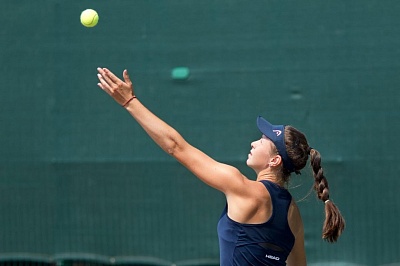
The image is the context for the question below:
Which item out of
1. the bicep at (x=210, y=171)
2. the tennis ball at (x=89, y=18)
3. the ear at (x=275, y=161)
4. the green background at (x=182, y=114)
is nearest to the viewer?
the bicep at (x=210, y=171)

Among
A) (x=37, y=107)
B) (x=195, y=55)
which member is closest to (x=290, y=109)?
(x=195, y=55)

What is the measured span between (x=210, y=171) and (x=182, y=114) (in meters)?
2.38

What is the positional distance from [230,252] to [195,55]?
8.34 feet

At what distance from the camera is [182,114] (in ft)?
17.9

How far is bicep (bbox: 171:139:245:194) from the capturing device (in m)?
3.08

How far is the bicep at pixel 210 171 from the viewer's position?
3.08m

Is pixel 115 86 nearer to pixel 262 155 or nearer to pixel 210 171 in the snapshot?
pixel 210 171

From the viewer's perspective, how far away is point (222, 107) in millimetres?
5426

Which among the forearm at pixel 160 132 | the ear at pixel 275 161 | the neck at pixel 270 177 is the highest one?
the forearm at pixel 160 132

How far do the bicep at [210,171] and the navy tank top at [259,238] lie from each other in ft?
0.39

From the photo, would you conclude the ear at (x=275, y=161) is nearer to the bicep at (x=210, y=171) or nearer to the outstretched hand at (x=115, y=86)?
the bicep at (x=210, y=171)

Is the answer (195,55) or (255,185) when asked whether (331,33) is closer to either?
(195,55)

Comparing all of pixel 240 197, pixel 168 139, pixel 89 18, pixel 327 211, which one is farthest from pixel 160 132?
pixel 89 18

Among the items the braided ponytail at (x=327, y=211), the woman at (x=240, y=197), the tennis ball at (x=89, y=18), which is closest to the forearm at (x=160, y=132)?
the woman at (x=240, y=197)
